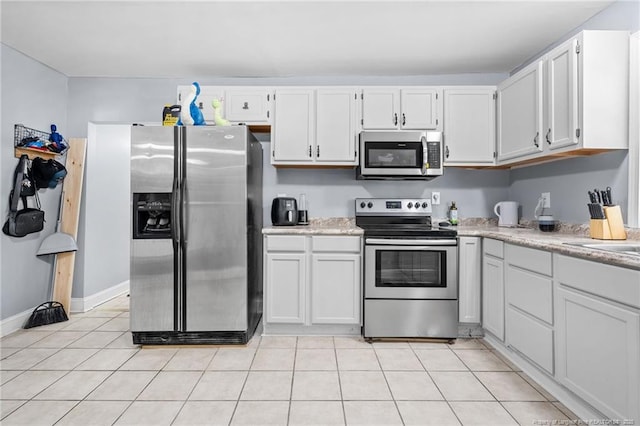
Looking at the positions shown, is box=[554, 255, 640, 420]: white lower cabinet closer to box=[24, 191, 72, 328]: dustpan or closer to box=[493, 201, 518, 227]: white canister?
box=[493, 201, 518, 227]: white canister

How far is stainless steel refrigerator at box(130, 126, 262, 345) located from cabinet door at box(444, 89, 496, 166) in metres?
1.83

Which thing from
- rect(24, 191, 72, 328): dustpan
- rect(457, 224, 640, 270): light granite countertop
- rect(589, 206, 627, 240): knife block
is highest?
rect(589, 206, 627, 240): knife block

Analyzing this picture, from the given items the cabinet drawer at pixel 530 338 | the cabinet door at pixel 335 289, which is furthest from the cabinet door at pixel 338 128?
the cabinet drawer at pixel 530 338

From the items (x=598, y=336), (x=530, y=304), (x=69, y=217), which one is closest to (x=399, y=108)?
(x=530, y=304)

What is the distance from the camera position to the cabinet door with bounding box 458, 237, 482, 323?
2.74 m

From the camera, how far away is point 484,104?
3049mm

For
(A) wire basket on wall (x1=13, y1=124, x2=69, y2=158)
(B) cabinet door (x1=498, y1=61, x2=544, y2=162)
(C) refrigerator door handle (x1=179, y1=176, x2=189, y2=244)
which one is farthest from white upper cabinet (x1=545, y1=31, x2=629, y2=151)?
(A) wire basket on wall (x1=13, y1=124, x2=69, y2=158)

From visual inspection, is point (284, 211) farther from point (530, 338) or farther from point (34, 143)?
point (34, 143)

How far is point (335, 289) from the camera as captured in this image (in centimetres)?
279

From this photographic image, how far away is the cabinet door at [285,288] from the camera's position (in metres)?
2.79

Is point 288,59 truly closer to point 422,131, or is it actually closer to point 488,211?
point 422,131

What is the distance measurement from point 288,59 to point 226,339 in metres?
2.45

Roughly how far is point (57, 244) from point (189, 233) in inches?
62.2

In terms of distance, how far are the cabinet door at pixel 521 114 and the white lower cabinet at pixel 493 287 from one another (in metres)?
0.79
